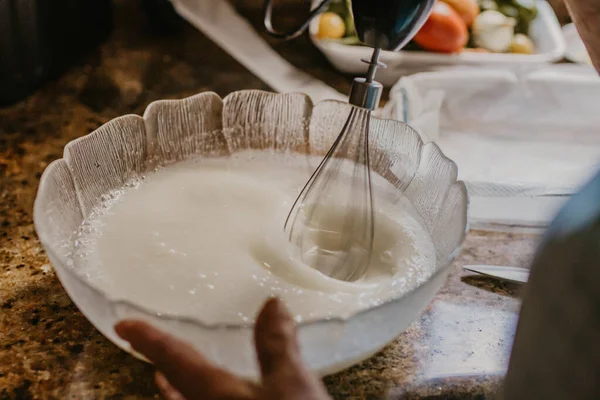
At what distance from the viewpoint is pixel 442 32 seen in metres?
0.84

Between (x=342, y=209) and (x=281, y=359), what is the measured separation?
0.28 metres

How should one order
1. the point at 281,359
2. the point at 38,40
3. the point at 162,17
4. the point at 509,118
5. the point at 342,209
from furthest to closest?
the point at 162,17
the point at 509,118
the point at 38,40
the point at 342,209
the point at 281,359

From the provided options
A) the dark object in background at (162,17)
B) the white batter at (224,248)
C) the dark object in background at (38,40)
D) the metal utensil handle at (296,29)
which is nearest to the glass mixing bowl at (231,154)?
the white batter at (224,248)

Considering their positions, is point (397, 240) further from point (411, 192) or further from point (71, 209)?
point (71, 209)

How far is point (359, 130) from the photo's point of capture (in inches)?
22.8

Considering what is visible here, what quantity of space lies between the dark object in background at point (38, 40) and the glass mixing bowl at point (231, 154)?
0.23 m

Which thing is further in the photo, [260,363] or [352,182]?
[352,182]

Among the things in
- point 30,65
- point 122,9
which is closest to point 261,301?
point 30,65

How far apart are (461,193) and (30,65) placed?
1.72ft

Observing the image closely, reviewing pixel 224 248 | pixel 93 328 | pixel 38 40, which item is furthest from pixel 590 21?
pixel 38 40

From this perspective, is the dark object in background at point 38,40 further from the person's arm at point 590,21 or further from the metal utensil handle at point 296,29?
the person's arm at point 590,21

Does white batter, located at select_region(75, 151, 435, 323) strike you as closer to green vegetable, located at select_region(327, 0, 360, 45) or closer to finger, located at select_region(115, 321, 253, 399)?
finger, located at select_region(115, 321, 253, 399)

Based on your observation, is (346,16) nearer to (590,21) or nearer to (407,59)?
(407,59)

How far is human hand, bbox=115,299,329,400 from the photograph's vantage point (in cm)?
27
